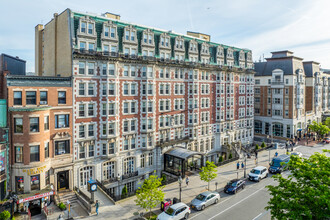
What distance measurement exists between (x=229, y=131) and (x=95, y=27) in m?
37.1

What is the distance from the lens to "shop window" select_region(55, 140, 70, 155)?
3131 centimetres

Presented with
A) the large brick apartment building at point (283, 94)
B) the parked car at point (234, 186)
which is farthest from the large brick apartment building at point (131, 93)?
the large brick apartment building at point (283, 94)

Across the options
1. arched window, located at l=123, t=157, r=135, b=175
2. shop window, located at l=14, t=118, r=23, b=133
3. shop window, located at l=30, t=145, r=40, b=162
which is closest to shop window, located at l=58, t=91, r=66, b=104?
shop window, located at l=14, t=118, r=23, b=133

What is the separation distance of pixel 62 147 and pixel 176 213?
1729 centimetres

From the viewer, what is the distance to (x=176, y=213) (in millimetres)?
25156

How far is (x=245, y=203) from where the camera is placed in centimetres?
3000

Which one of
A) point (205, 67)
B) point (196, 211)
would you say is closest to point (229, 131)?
point (205, 67)

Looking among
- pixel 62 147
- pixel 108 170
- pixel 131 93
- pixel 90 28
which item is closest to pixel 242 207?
pixel 108 170

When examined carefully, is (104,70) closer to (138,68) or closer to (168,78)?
(138,68)

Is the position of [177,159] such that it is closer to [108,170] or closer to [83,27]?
[108,170]

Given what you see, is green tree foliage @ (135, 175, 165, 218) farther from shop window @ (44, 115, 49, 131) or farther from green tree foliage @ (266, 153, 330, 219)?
shop window @ (44, 115, 49, 131)

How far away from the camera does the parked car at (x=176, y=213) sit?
24781 millimetres

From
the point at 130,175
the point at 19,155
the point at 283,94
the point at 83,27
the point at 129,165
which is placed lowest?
the point at 130,175

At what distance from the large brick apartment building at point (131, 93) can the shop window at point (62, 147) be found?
1.10 meters
